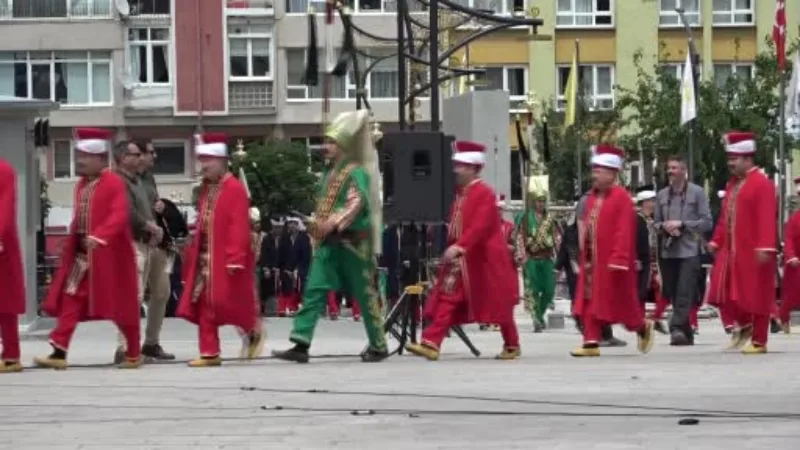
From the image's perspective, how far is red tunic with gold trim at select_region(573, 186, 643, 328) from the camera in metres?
18.8

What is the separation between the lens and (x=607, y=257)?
18.9 meters

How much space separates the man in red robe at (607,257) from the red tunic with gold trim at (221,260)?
9.55 feet

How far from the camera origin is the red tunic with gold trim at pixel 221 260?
17719 millimetres

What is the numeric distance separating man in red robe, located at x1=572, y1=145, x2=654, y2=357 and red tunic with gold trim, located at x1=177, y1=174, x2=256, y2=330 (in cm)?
291

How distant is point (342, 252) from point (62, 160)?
2095 inches

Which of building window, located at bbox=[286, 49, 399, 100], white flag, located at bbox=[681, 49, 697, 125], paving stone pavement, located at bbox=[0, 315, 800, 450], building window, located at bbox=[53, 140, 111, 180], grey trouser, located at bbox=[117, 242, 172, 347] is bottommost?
paving stone pavement, located at bbox=[0, 315, 800, 450]

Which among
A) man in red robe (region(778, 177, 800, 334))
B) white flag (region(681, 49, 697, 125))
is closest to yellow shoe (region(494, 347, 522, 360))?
man in red robe (region(778, 177, 800, 334))

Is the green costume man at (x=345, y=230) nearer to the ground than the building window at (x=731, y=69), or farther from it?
nearer to the ground

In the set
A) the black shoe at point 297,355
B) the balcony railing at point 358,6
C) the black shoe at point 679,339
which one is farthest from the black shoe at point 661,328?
the balcony railing at point 358,6

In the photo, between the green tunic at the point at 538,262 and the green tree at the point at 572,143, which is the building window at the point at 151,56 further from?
the green tunic at the point at 538,262

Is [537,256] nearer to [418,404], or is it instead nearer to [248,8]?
[418,404]

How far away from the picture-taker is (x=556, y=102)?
2886 inches

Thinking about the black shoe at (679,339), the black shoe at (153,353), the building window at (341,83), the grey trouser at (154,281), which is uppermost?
the building window at (341,83)

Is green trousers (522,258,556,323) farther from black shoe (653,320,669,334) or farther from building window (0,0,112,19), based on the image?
building window (0,0,112,19)
